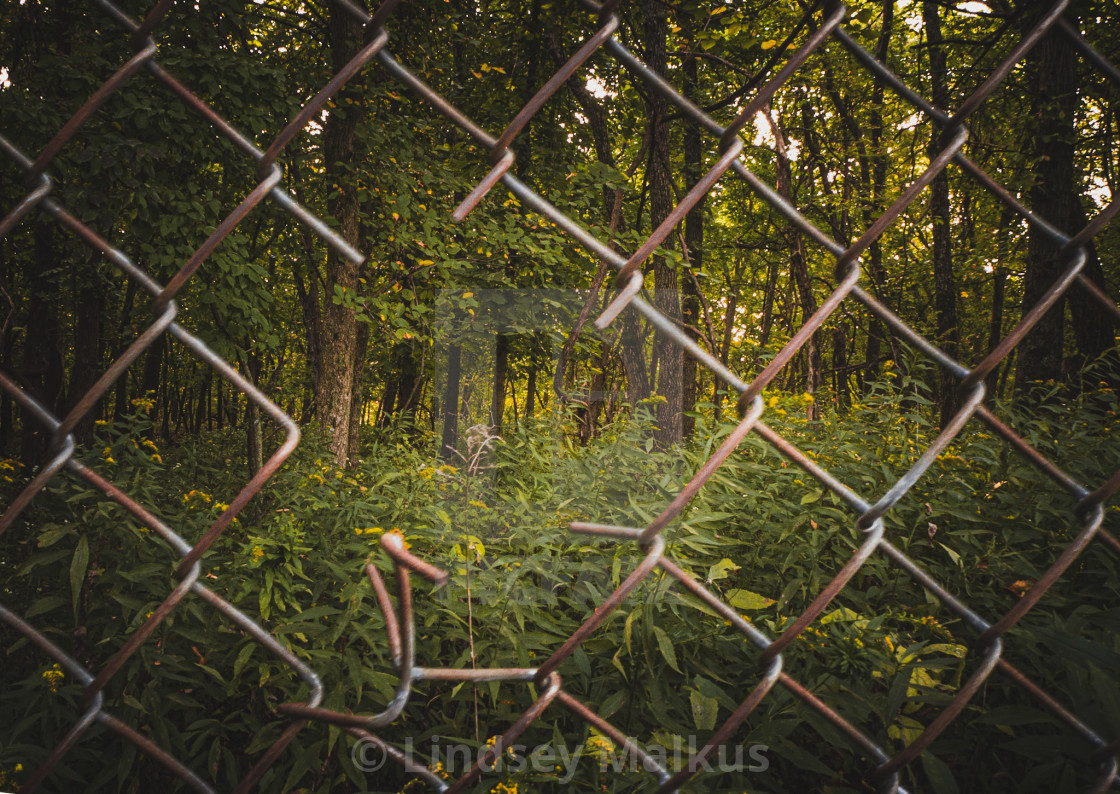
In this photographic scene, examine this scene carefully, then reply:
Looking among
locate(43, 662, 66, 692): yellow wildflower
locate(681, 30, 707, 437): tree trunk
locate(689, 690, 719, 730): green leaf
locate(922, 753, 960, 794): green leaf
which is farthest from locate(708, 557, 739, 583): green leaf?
locate(681, 30, 707, 437): tree trunk

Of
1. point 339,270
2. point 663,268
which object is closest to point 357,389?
point 339,270

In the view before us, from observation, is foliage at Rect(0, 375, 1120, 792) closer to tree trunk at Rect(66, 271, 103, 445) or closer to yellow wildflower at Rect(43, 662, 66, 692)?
yellow wildflower at Rect(43, 662, 66, 692)

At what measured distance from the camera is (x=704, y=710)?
49.6 inches

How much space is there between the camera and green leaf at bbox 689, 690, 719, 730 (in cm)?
123

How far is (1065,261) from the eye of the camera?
0.74 meters

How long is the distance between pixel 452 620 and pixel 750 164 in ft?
48.9

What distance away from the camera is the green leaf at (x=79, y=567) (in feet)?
4.57

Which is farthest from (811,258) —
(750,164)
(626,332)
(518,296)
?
(518,296)

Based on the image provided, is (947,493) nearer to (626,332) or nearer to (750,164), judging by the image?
(626,332)

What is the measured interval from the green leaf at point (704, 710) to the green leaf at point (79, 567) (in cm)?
154

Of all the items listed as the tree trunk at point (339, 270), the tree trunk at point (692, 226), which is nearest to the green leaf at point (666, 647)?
the tree trunk at point (339, 270)

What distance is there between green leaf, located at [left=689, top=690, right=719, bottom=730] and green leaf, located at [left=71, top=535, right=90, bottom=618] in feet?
5.05

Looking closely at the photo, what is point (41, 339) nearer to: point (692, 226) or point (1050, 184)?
point (692, 226)

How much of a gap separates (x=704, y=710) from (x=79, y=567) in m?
1.64
